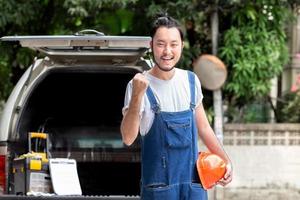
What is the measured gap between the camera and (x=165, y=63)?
3.62 metres

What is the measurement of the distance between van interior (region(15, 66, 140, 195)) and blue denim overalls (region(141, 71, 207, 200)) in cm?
248

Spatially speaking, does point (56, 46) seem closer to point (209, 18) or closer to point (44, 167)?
point (44, 167)

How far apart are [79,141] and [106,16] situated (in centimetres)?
364

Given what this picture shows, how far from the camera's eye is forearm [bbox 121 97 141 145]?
11.4ft

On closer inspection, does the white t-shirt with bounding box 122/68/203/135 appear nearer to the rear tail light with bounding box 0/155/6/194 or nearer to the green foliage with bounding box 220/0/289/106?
the rear tail light with bounding box 0/155/6/194

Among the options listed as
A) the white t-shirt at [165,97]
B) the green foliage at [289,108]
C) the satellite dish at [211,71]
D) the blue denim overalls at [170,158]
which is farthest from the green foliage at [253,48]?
the blue denim overalls at [170,158]

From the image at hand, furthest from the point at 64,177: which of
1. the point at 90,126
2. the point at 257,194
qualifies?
the point at 257,194

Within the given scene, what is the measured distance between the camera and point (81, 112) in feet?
22.1

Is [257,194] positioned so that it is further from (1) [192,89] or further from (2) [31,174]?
(1) [192,89]

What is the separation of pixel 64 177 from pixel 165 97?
7.35 ft

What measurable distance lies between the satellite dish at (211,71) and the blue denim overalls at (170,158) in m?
5.72

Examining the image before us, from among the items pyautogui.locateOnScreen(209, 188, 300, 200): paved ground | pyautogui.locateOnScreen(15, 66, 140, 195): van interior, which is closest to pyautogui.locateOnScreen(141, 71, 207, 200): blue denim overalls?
pyautogui.locateOnScreen(15, 66, 140, 195): van interior

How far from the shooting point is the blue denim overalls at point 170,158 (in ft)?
11.8

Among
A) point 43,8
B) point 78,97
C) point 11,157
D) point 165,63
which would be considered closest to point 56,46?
point 11,157
